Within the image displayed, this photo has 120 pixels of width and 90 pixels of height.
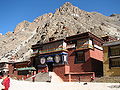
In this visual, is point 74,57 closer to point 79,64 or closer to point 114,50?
point 79,64

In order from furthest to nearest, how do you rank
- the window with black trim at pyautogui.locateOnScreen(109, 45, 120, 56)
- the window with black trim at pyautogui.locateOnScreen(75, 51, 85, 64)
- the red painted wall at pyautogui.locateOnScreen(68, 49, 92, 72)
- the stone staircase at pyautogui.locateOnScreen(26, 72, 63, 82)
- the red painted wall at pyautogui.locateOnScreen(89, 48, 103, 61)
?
1. the window with black trim at pyautogui.locateOnScreen(75, 51, 85, 64)
2. the red painted wall at pyautogui.locateOnScreen(89, 48, 103, 61)
3. the stone staircase at pyautogui.locateOnScreen(26, 72, 63, 82)
4. the red painted wall at pyautogui.locateOnScreen(68, 49, 92, 72)
5. the window with black trim at pyautogui.locateOnScreen(109, 45, 120, 56)

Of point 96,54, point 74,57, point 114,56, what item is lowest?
point 74,57

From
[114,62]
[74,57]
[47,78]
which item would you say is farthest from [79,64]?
[114,62]

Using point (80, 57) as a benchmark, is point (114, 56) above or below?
above

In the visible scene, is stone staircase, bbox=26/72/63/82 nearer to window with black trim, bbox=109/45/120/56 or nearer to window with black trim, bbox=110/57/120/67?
window with black trim, bbox=110/57/120/67

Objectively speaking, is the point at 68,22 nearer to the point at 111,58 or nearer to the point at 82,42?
the point at 82,42

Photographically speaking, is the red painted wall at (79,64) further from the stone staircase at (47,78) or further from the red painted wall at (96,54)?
the stone staircase at (47,78)

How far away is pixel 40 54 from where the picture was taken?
123 feet

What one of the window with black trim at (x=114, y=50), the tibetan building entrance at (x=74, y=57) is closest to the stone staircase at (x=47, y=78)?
the tibetan building entrance at (x=74, y=57)

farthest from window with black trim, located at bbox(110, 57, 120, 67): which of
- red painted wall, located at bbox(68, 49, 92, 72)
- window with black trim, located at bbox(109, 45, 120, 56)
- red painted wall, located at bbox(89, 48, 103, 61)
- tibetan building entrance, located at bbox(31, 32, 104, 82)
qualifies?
red painted wall, located at bbox(89, 48, 103, 61)

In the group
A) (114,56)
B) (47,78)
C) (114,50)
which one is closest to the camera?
(114,56)

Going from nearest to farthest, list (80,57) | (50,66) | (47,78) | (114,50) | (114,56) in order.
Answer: (114,56) < (114,50) < (47,78) < (80,57) < (50,66)

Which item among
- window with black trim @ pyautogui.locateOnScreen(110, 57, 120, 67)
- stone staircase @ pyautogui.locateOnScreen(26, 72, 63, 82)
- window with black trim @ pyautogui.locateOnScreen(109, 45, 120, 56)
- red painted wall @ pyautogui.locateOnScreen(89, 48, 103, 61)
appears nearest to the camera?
window with black trim @ pyautogui.locateOnScreen(110, 57, 120, 67)

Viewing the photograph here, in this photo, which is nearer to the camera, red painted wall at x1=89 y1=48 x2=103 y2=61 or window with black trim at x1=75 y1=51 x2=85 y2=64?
red painted wall at x1=89 y1=48 x2=103 y2=61
